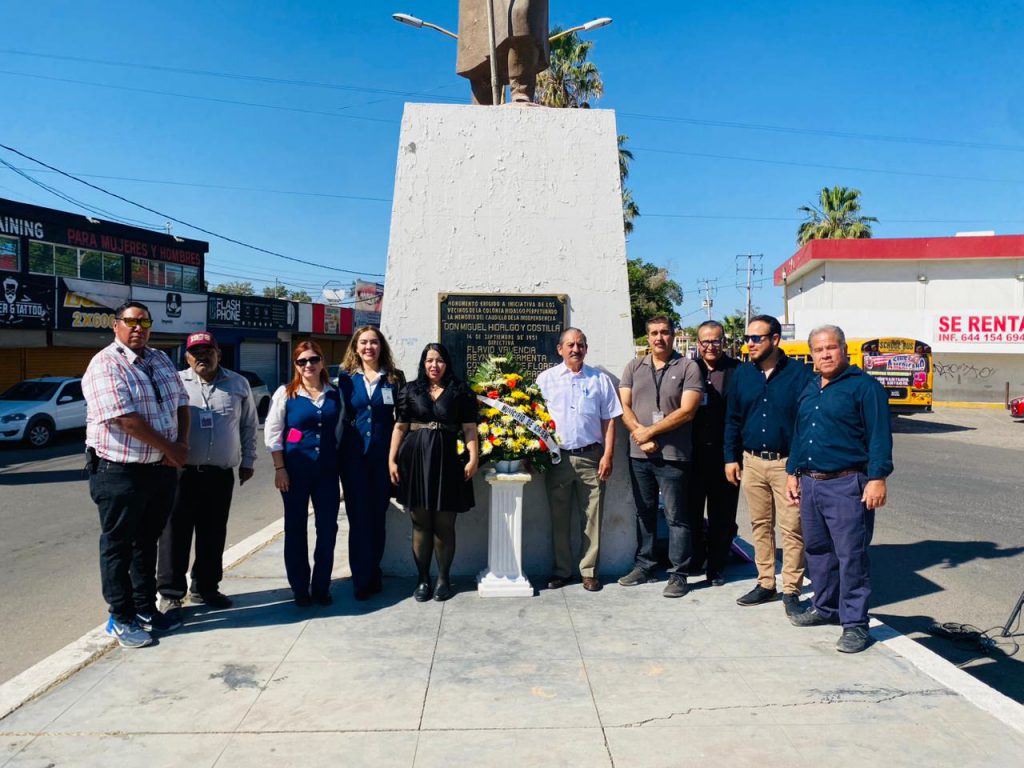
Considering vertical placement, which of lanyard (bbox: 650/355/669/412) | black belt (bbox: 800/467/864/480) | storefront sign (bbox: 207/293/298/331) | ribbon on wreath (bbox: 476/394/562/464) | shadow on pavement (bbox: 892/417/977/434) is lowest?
shadow on pavement (bbox: 892/417/977/434)

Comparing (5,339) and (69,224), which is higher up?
(69,224)

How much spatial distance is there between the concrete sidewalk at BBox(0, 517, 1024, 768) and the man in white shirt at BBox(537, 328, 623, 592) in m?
0.52

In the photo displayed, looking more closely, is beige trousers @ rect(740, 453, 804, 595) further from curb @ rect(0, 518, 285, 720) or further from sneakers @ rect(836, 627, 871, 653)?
curb @ rect(0, 518, 285, 720)

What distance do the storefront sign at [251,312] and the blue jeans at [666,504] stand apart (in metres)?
26.4

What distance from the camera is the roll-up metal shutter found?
30.9 m

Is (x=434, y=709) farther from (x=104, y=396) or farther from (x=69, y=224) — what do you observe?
(x=69, y=224)

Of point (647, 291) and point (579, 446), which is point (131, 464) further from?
point (647, 291)

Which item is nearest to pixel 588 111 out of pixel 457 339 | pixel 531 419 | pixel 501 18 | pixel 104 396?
pixel 501 18

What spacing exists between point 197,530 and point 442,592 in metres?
1.64

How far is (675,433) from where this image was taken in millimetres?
4926

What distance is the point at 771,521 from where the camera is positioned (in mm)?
4820

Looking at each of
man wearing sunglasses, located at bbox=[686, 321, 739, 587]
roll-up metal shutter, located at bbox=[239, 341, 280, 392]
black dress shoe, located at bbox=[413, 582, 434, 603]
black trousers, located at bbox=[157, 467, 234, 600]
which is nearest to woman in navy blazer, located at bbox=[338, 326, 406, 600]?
black dress shoe, located at bbox=[413, 582, 434, 603]

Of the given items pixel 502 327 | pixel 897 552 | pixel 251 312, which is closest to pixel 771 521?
pixel 502 327

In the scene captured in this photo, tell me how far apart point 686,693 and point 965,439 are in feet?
55.4
